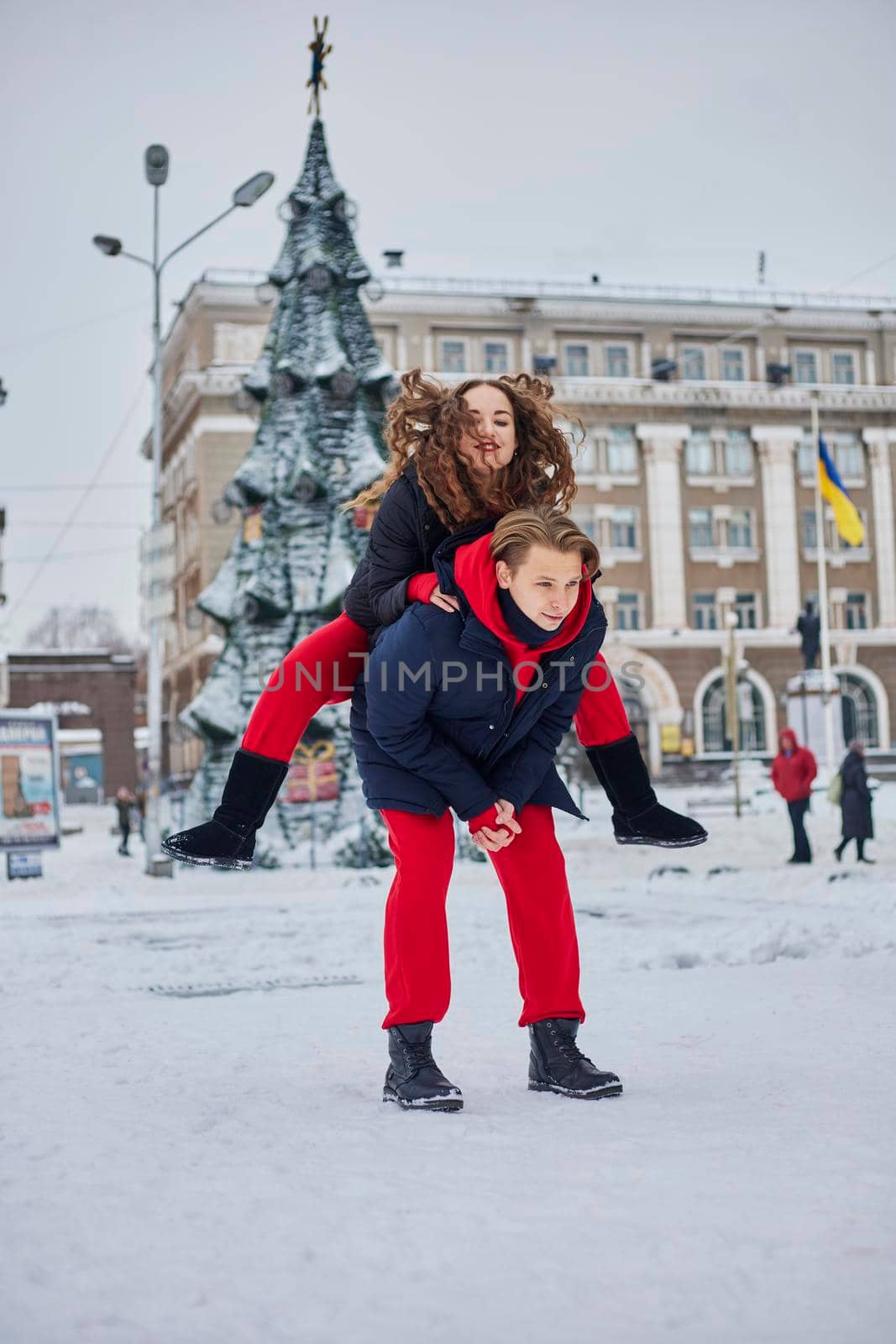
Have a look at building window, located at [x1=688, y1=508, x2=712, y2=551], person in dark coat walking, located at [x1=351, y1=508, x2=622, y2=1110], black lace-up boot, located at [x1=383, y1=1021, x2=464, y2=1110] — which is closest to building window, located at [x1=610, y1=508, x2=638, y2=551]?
building window, located at [x1=688, y1=508, x2=712, y2=551]

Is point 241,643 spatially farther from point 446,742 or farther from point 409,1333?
point 409,1333

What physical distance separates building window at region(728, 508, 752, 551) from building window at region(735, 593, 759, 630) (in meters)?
1.70

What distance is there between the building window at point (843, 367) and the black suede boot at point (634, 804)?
5171 centimetres

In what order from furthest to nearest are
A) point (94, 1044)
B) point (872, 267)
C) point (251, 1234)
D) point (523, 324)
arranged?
point (523, 324) → point (872, 267) → point (94, 1044) → point (251, 1234)

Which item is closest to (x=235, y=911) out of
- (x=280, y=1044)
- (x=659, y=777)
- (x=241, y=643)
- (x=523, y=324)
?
(x=241, y=643)

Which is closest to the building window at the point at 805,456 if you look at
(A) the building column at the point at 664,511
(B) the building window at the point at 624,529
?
(A) the building column at the point at 664,511

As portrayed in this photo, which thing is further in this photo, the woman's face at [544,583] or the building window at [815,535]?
the building window at [815,535]

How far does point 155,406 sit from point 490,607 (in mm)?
16992

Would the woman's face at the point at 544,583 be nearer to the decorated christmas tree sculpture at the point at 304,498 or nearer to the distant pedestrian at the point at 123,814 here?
the decorated christmas tree sculpture at the point at 304,498

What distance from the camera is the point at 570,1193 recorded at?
102 inches

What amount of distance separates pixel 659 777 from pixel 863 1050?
42798 millimetres

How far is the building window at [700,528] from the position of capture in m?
52.0

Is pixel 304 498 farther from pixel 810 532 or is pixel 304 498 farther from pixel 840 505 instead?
pixel 810 532

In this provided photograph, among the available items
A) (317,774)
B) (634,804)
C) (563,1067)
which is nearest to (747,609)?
(317,774)
